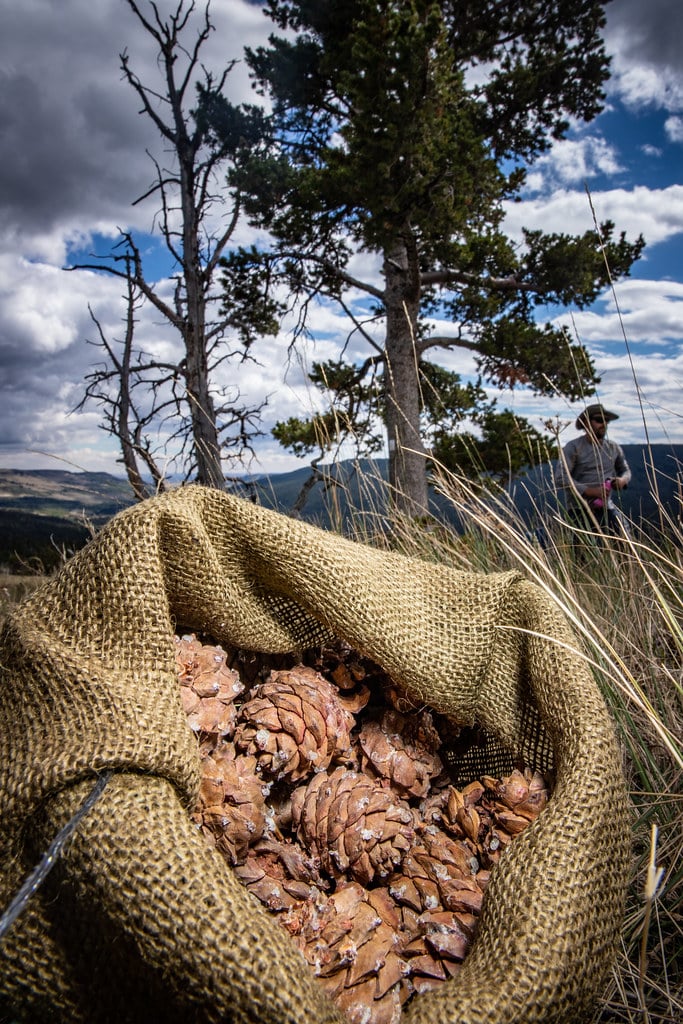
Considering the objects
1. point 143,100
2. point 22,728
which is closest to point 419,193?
point 143,100

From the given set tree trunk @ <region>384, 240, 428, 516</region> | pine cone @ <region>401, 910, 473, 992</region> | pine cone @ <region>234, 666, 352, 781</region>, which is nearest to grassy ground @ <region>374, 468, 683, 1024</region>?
pine cone @ <region>401, 910, 473, 992</region>

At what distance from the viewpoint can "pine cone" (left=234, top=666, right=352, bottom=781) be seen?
762 millimetres

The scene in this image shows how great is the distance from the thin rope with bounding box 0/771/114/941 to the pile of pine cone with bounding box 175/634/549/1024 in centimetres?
15

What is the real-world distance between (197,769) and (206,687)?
0.46ft

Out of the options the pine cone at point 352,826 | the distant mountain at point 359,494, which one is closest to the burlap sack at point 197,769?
the pine cone at point 352,826

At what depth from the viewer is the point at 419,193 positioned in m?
4.43

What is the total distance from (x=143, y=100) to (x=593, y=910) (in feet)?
25.0

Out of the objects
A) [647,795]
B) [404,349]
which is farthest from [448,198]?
[647,795]

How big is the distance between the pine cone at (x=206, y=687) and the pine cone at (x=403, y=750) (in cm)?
21

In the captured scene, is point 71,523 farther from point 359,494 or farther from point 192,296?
point 192,296

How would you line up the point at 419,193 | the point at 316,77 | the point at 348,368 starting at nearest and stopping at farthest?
the point at 419,193 < the point at 316,77 < the point at 348,368

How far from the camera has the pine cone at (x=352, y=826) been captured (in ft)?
2.32

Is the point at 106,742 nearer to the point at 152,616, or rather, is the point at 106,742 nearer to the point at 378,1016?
the point at 152,616

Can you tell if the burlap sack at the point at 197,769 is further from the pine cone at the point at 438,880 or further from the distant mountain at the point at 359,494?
the distant mountain at the point at 359,494
